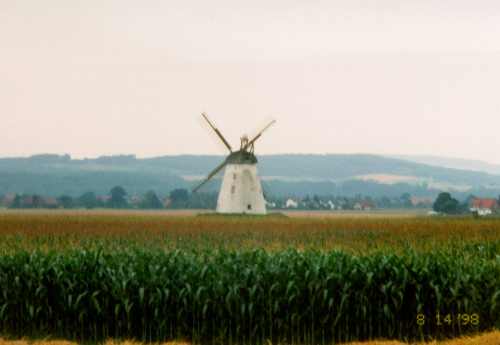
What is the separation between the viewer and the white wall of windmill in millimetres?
80188

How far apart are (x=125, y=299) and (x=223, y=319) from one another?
257 centimetres

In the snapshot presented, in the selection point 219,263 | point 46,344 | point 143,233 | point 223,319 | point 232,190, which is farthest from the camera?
point 232,190

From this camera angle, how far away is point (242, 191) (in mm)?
80188

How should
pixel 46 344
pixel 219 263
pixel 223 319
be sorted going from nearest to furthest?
pixel 46 344 → pixel 223 319 → pixel 219 263

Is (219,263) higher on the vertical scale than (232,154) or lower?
lower

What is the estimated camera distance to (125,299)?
867 inches

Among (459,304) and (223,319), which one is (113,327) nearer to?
(223,319)

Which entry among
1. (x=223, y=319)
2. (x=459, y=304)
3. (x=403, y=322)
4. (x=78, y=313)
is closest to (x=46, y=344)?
(x=78, y=313)

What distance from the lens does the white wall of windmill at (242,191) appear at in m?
80.2

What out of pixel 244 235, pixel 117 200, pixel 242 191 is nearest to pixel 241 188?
pixel 242 191

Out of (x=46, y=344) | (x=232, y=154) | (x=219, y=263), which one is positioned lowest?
(x=46, y=344)
